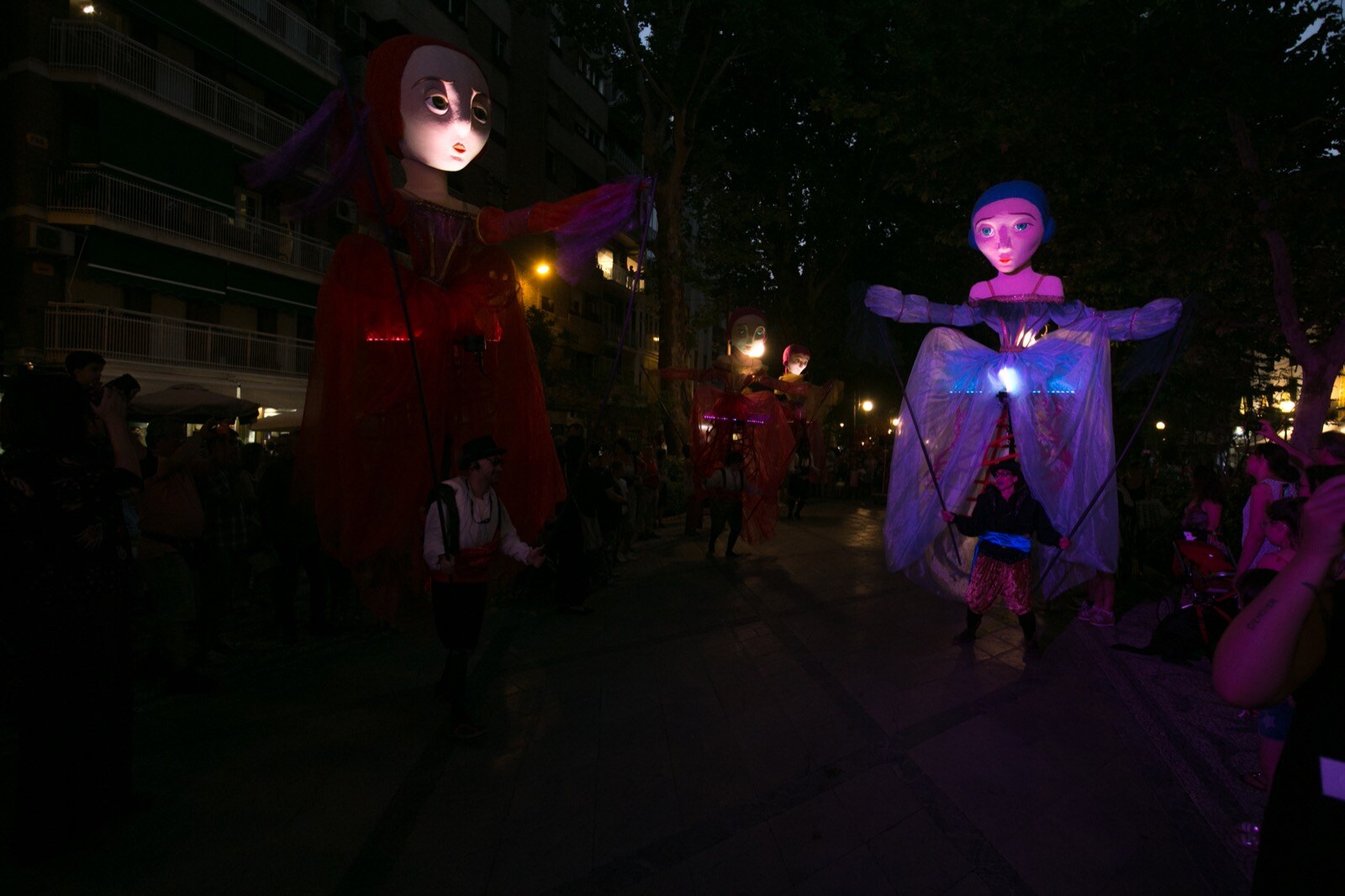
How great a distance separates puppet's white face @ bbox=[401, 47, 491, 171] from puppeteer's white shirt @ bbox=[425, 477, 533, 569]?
1.93 meters

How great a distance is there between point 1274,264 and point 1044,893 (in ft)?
28.0

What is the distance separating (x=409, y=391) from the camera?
13.5ft

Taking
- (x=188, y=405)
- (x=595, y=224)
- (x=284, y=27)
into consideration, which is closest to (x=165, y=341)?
(x=188, y=405)

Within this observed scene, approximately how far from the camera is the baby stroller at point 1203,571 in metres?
5.39

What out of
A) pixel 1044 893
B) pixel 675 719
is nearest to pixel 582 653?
pixel 675 719

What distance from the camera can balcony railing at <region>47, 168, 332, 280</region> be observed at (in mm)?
15094

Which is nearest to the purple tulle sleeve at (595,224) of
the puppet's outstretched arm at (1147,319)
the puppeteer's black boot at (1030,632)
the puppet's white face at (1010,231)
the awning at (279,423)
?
the puppet's white face at (1010,231)

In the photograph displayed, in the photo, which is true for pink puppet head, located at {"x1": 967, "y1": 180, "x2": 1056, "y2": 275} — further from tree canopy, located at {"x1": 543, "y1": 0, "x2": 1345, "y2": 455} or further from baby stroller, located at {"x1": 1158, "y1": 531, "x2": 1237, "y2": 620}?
baby stroller, located at {"x1": 1158, "y1": 531, "x2": 1237, "y2": 620}

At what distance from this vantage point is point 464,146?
4.39 meters

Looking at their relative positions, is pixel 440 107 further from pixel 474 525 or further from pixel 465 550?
pixel 465 550

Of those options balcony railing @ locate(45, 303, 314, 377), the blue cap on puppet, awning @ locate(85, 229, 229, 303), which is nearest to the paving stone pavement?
the blue cap on puppet

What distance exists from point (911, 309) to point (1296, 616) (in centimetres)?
458

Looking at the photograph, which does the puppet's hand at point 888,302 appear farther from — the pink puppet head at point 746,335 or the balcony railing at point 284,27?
the balcony railing at point 284,27

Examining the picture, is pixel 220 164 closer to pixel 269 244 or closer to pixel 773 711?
pixel 269 244
